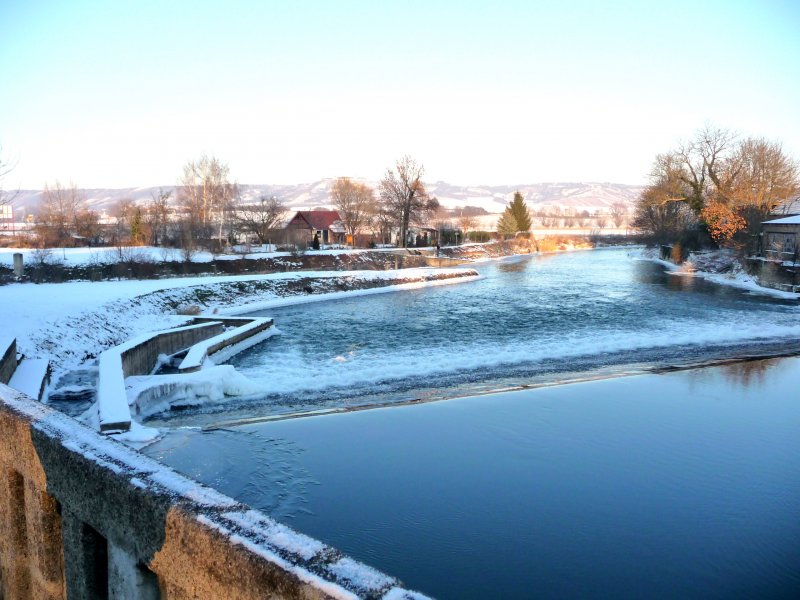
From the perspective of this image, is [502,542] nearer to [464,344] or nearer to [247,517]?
[247,517]

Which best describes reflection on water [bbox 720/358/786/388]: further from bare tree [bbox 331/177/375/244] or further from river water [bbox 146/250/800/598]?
bare tree [bbox 331/177/375/244]

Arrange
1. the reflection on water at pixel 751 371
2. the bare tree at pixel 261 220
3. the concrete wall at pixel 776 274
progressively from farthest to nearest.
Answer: the bare tree at pixel 261 220, the concrete wall at pixel 776 274, the reflection on water at pixel 751 371

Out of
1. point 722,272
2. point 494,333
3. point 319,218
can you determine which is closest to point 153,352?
point 494,333

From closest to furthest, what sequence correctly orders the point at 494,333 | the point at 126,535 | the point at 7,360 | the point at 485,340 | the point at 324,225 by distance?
the point at 126,535 → the point at 7,360 → the point at 485,340 → the point at 494,333 → the point at 324,225

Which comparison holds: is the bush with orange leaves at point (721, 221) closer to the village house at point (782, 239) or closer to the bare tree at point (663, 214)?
the village house at point (782, 239)

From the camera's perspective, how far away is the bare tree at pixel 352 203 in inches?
2638

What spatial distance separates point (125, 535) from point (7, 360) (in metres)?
8.20

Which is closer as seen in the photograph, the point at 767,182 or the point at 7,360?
the point at 7,360

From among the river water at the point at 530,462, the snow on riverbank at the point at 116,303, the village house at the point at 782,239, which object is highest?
the village house at the point at 782,239

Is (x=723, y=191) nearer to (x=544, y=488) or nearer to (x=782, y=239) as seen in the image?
(x=782, y=239)

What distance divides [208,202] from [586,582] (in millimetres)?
52769

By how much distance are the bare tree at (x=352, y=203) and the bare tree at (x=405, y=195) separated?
4011 mm

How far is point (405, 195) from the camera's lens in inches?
2542

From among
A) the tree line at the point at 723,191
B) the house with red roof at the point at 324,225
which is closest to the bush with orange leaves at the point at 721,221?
the tree line at the point at 723,191
